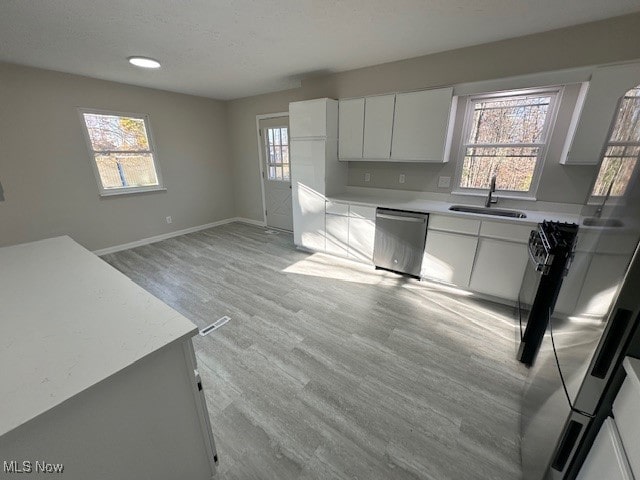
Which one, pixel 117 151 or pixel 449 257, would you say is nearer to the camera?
pixel 449 257

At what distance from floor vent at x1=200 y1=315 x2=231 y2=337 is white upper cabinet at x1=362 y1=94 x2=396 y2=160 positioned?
254cm

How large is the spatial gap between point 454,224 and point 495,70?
5.10ft

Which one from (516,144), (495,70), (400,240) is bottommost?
(400,240)

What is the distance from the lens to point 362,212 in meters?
3.27

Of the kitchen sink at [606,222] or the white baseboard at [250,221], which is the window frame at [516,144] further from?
the white baseboard at [250,221]

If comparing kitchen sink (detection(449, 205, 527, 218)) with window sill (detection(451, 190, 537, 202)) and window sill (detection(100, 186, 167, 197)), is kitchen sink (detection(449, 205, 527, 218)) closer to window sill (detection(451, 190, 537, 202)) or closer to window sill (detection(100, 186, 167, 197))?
window sill (detection(451, 190, 537, 202))

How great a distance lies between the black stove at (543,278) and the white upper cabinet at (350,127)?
2195 mm

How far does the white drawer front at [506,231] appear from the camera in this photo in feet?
7.57

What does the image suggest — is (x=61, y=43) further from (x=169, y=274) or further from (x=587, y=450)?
(x=587, y=450)

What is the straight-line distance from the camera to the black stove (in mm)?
1606

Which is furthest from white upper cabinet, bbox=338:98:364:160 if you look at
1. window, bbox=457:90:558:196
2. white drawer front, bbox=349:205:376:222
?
window, bbox=457:90:558:196

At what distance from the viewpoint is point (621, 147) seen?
1025mm

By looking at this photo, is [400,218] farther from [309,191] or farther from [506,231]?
[309,191]

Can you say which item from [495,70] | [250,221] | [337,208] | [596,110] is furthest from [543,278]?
[250,221]
